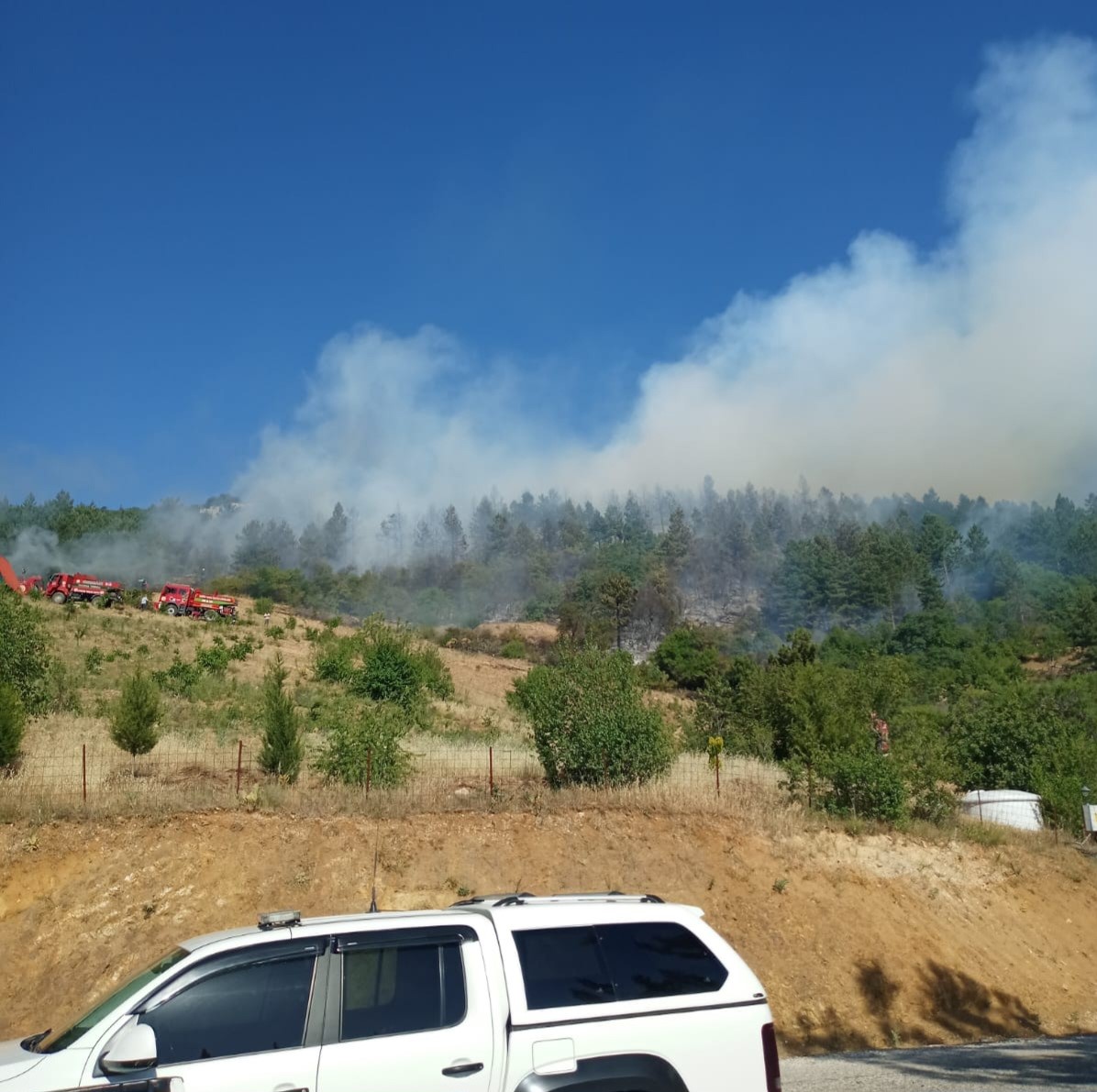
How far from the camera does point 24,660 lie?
29.7 m

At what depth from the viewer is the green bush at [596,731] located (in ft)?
71.5

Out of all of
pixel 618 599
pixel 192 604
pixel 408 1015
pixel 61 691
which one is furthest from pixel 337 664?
pixel 618 599

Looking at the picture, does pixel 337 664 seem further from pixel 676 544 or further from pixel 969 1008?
pixel 676 544

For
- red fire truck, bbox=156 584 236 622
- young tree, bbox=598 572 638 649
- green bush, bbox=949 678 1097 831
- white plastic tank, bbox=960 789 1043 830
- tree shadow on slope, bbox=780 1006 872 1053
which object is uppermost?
young tree, bbox=598 572 638 649

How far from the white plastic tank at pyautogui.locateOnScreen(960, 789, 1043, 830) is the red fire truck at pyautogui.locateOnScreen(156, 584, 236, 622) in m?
46.2

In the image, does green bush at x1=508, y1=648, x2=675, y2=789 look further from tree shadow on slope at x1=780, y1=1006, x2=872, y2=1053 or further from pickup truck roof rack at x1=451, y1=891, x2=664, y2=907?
pickup truck roof rack at x1=451, y1=891, x2=664, y2=907

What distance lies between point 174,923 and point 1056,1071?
1195 cm

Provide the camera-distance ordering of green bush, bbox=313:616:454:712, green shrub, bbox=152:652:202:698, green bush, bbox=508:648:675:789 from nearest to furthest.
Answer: green bush, bbox=508:648:675:789, green shrub, bbox=152:652:202:698, green bush, bbox=313:616:454:712

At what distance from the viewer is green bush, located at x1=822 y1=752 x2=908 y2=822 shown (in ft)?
73.4

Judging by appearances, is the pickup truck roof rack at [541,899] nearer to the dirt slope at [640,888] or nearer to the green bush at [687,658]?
the dirt slope at [640,888]

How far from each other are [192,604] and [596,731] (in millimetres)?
46913

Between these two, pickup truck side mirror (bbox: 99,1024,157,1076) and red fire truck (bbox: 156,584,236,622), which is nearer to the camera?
pickup truck side mirror (bbox: 99,1024,157,1076)

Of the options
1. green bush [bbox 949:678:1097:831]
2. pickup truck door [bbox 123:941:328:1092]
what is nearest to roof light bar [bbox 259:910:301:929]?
pickup truck door [bbox 123:941:328:1092]

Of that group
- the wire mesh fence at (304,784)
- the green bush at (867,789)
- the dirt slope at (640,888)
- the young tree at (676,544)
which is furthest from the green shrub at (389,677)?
the young tree at (676,544)
